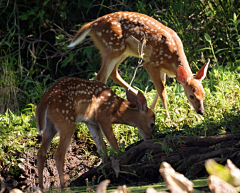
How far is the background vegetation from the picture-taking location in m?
6.41

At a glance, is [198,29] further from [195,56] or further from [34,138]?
[34,138]

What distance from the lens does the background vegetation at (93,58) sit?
21.0ft

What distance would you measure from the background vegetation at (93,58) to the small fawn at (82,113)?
1.43 feet

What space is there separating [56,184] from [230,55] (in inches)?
197

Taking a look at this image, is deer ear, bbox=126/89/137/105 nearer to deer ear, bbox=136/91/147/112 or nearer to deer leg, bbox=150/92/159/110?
deer ear, bbox=136/91/147/112

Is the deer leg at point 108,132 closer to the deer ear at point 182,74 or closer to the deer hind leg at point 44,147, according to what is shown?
the deer hind leg at point 44,147

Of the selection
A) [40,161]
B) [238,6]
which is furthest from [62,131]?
[238,6]

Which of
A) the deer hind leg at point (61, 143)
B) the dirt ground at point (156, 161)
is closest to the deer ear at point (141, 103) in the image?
the dirt ground at point (156, 161)

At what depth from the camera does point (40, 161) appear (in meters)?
5.27

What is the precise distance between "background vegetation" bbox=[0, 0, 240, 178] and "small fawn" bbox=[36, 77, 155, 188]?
1.43ft

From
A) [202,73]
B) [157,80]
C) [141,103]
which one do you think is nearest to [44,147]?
[141,103]

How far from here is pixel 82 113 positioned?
564 cm

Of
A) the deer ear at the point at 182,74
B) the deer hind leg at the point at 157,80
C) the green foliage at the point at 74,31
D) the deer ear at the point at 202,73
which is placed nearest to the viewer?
the deer ear at the point at 182,74

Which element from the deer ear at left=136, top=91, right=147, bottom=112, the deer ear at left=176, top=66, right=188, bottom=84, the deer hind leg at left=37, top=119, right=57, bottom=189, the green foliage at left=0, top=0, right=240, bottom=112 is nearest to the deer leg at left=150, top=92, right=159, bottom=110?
the deer ear at left=176, top=66, right=188, bottom=84
